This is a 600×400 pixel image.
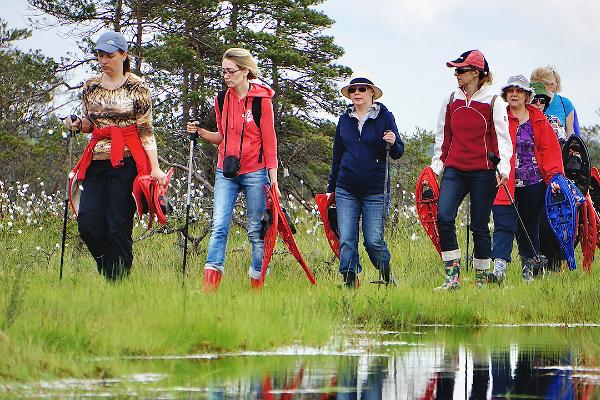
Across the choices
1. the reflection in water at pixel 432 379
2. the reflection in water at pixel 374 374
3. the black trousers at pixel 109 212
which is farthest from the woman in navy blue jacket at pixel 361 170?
the reflection in water at pixel 432 379

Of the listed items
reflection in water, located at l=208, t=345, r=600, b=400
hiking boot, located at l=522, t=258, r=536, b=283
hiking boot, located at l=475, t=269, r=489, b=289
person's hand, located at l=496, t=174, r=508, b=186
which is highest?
person's hand, located at l=496, t=174, r=508, b=186

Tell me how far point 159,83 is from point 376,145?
683 inches

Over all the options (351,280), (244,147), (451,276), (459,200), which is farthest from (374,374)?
(459,200)

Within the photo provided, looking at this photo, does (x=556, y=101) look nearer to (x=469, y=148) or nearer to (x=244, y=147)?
(x=469, y=148)

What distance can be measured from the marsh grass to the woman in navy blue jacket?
0.49 metres

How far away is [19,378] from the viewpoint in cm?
675

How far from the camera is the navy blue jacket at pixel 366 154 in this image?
502 inches

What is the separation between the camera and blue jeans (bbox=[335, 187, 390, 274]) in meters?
12.8

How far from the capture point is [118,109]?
11.1 metres

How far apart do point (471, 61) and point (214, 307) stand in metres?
4.71

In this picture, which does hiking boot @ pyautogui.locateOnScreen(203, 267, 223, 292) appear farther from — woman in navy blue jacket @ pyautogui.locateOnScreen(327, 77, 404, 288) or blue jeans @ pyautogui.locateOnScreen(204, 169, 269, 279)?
woman in navy blue jacket @ pyautogui.locateOnScreen(327, 77, 404, 288)

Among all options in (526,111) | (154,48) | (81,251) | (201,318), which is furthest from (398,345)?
(154,48)

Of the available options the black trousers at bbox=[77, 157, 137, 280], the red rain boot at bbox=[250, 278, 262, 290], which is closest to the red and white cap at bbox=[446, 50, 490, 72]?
the red rain boot at bbox=[250, 278, 262, 290]

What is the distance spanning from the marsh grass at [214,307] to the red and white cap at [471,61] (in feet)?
7.10
